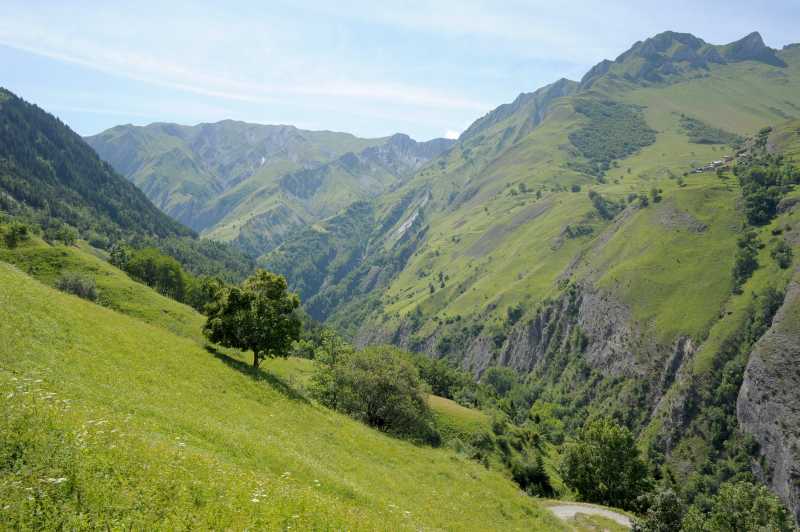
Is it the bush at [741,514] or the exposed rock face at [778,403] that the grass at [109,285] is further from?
the exposed rock face at [778,403]

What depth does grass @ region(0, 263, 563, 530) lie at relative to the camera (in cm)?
1452

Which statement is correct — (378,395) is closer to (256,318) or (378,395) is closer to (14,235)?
(256,318)

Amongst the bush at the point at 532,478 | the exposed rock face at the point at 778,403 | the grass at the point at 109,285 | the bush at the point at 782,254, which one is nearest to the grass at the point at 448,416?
the bush at the point at 532,478

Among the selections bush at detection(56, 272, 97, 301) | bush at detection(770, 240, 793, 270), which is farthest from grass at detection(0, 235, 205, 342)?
bush at detection(770, 240, 793, 270)

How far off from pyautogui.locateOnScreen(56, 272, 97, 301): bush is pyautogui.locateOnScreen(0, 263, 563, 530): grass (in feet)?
121

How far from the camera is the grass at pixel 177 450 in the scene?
14.5m

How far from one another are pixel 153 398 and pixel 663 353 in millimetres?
204351

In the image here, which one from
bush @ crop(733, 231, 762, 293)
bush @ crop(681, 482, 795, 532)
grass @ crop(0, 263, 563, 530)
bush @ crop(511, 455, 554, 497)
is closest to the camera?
grass @ crop(0, 263, 563, 530)

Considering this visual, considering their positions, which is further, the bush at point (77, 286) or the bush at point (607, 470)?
the bush at point (607, 470)

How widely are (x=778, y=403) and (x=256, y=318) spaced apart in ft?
524

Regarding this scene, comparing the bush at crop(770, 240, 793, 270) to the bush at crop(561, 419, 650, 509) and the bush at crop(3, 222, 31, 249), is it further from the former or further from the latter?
the bush at crop(3, 222, 31, 249)

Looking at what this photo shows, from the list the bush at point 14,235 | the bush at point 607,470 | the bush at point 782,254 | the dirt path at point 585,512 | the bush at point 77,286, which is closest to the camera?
the dirt path at point 585,512

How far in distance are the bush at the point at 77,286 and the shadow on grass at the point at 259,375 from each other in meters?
38.4

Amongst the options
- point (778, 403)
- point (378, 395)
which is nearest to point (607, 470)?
point (378, 395)
